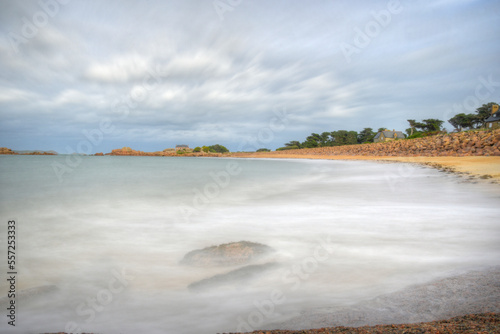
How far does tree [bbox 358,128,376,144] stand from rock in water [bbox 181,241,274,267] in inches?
3313

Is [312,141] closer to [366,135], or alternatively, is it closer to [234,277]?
[366,135]

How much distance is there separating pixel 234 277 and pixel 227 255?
0.67 m

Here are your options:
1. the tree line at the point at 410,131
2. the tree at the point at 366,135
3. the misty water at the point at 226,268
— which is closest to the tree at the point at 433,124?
the tree line at the point at 410,131

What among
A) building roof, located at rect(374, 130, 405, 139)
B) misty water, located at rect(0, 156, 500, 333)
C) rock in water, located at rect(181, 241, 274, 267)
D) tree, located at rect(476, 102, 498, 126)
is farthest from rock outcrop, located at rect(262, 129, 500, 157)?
building roof, located at rect(374, 130, 405, 139)

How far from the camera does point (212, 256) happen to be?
13.1 ft

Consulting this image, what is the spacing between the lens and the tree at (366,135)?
81.1m

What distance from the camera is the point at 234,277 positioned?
3305 millimetres

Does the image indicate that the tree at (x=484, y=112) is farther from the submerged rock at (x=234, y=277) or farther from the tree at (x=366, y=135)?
the submerged rock at (x=234, y=277)

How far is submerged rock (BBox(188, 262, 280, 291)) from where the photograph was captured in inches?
123

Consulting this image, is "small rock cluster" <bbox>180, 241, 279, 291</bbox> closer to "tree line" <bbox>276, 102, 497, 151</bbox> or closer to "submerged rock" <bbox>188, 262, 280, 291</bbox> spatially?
"submerged rock" <bbox>188, 262, 280, 291</bbox>

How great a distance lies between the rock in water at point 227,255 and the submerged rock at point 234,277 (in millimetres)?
210

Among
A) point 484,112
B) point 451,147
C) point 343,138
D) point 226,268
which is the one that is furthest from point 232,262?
point 343,138

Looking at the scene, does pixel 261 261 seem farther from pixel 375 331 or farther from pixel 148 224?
pixel 148 224

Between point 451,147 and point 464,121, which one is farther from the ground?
point 464,121
